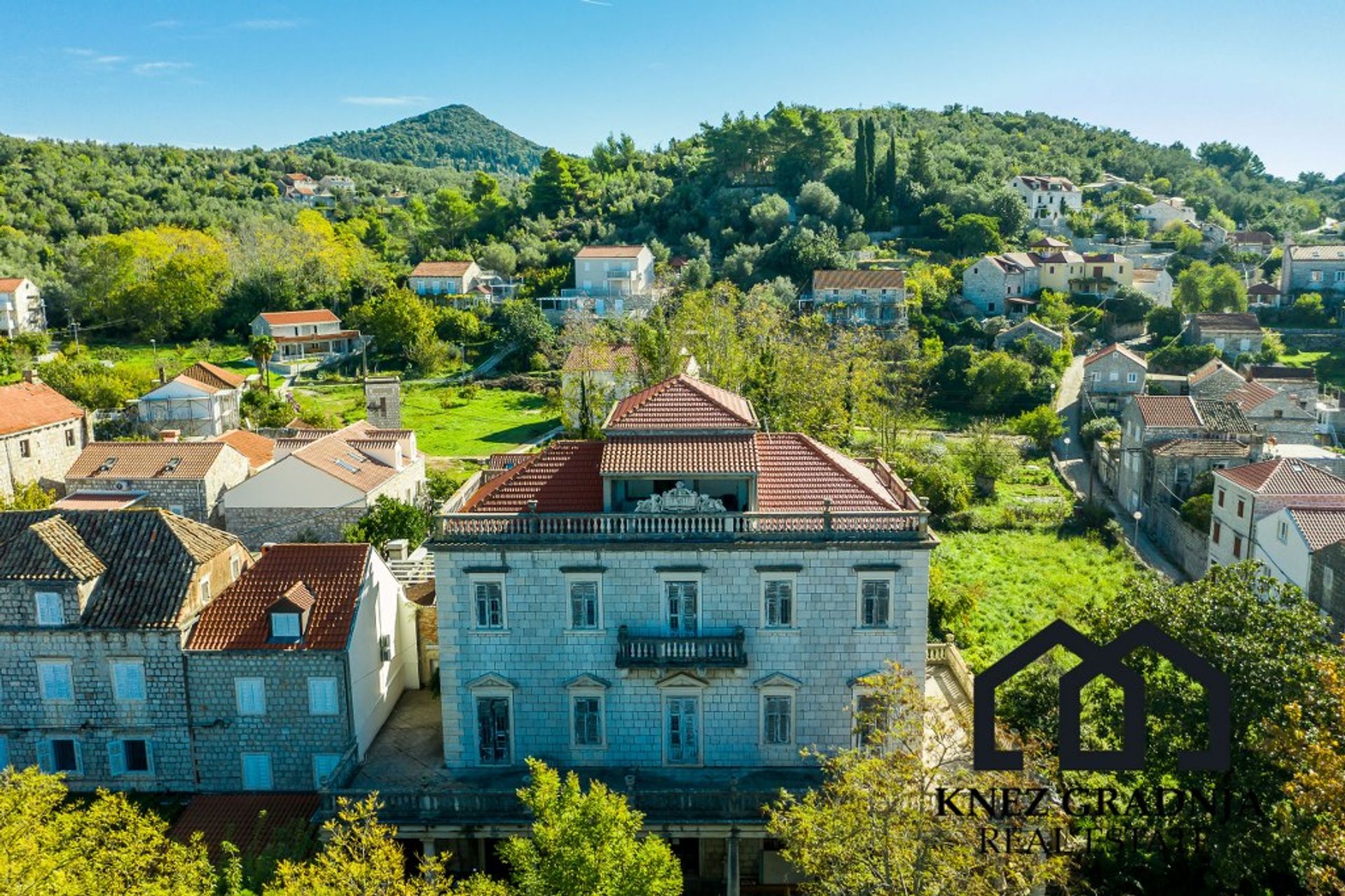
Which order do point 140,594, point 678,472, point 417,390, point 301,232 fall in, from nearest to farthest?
1. point 678,472
2. point 140,594
3. point 417,390
4. point 301,232

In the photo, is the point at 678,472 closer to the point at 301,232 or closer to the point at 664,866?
the point at 664,866

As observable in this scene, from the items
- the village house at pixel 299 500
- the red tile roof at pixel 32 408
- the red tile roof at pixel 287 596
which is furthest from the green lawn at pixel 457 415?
the red tile roof at pixel 287 596

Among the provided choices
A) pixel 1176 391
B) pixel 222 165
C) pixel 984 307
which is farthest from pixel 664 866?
pixel 222 165

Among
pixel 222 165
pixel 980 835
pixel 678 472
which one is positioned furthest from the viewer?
pixel 222 165

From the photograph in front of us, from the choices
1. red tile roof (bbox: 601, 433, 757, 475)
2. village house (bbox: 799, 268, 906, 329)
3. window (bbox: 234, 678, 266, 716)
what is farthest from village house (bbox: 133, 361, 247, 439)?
village house (bbox: 799, 268, 906, 329)

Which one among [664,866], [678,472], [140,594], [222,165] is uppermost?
[222,165]

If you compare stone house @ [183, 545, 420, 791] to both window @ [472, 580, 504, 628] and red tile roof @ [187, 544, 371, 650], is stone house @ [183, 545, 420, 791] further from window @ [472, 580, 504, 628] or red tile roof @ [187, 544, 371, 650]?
window @ [472, 580, 504, 628]

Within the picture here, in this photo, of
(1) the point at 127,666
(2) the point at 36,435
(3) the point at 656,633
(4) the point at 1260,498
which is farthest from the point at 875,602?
(2) the point at 36,435
